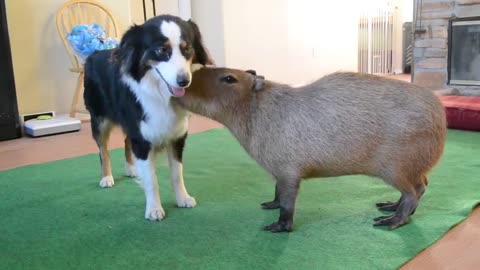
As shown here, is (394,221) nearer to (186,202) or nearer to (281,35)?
(186,202)

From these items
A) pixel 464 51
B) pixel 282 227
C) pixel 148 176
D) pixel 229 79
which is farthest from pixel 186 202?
pixel 464 51

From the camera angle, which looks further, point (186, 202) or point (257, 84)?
point (186, 202)

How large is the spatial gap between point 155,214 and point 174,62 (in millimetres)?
651

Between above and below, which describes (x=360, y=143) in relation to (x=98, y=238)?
above

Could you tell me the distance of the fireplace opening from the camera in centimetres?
Result: 416

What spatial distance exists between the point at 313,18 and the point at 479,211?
5109 mm

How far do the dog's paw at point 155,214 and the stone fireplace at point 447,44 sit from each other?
3448 millimetres

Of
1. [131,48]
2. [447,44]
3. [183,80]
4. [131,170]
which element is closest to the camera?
[183,80]

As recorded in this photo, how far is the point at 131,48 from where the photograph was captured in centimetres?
170

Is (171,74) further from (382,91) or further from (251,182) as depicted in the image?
(251,182)

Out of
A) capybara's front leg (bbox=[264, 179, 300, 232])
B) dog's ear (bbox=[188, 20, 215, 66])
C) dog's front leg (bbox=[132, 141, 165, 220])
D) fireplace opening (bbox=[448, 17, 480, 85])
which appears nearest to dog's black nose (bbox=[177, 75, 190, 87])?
dog's ear (bbox=[188, 20, 215, 66])

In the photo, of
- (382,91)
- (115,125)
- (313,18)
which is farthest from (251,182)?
(313,18)

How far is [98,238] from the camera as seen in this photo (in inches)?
67.7

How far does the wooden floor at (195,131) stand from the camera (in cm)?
146
